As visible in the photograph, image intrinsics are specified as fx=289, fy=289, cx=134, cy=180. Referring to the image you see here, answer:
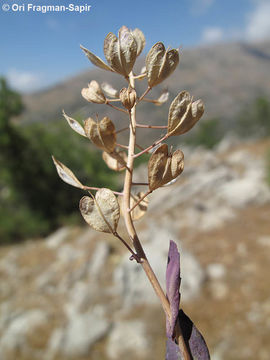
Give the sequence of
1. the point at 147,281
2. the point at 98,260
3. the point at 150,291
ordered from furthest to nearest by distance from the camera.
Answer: the point at 98,260 < the point at 147,281 < the point at 150,291

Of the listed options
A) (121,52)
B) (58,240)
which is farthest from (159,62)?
(58,240)

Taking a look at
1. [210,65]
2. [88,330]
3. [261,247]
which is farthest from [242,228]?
[210,65]

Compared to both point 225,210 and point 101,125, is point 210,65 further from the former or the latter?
point 101,125

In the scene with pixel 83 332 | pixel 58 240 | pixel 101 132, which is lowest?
pixel 58 240

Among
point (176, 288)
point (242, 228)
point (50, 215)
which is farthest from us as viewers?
point (50, 215)

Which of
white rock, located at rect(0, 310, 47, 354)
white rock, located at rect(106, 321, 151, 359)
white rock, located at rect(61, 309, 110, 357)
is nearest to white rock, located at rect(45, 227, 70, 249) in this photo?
white rock, located at rect(0, 310, 47, 354)

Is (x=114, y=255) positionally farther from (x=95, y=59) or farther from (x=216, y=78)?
(x=216, y=78)
